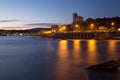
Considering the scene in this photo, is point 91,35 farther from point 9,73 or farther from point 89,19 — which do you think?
point 9,73

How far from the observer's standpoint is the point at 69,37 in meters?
105

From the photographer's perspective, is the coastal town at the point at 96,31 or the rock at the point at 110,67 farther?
the coastal town at the point at 96,31

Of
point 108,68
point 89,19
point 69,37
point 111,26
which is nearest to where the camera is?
point 108,68

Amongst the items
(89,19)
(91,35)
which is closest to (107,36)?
(91,35)

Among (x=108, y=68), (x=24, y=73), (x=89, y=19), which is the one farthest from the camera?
(x=89, y=19)

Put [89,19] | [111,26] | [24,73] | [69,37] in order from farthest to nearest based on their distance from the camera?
[89,19] → [111,26] → [69,37] → [24,73]

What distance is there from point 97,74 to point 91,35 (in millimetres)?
79577

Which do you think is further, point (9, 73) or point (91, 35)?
point (91, 35)

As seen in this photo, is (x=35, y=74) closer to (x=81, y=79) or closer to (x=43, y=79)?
(x=43, y=79)

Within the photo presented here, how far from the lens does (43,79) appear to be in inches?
650

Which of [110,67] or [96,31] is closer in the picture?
[110,67]

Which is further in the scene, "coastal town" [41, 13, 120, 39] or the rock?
"coastal town" [41, 13, 120, 39]

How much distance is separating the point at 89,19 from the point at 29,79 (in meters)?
116

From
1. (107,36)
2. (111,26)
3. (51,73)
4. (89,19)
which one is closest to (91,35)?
(107,36)
